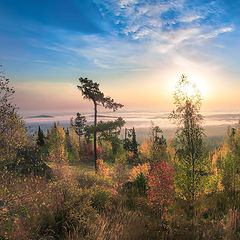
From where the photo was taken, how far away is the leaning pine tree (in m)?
11.9

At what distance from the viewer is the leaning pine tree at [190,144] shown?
11867mm

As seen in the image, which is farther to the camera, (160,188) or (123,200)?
(123,200)

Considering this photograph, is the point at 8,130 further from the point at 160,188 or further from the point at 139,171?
the point at 139,171

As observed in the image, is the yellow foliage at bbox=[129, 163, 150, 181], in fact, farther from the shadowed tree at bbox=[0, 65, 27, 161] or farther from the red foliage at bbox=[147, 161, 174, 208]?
the shadowed tree at bbox=[0, 65, 27, 161]

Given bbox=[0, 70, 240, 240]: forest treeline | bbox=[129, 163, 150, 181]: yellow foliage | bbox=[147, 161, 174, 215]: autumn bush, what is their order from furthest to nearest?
bbox=[129, 163, 150, 181]: yellow foliage < bbox=[147, 161, 174, 215]: autumn bush < bbox=[0, 70, 240, 240]: forest treeline

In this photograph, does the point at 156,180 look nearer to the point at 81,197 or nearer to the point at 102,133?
the point at 81,197

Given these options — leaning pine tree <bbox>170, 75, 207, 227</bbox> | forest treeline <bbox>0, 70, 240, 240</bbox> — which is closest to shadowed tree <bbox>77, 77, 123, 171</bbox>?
forest treeline <bbox>0, 70, 240, 240</bbox>

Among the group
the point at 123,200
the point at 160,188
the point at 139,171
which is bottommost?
the point at 139,171

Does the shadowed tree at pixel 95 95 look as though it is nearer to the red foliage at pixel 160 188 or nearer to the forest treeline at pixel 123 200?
the forest treeline at pixel 123 200

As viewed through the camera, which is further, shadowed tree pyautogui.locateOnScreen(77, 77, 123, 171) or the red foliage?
shadowed tree pyautogui.locateOnScreen(77, 77, 123, 171)

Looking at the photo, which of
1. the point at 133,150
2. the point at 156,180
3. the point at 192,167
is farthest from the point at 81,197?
the point at 133,150

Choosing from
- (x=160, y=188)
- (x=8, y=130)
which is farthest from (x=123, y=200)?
(x=8, y=130)

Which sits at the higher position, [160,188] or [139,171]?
[160,188]

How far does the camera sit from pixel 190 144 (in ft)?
40.1
